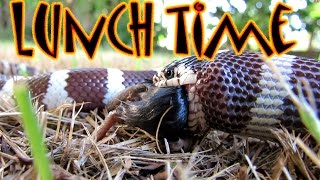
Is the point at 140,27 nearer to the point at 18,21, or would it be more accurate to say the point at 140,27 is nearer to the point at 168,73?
the point at 18,21

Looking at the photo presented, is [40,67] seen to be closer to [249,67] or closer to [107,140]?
[107,140]

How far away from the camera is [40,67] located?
3.33m

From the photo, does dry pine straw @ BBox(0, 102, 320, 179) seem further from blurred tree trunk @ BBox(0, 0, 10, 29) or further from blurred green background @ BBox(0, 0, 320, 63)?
blurred tree trunk @ BBox(0, 0, 10, 29)

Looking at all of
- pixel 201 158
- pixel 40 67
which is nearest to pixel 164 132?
pixel 201 158

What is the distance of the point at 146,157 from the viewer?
114 cm

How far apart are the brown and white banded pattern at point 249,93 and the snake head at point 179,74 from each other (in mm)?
56

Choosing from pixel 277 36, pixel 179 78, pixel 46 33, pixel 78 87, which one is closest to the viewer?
pixel 179 78

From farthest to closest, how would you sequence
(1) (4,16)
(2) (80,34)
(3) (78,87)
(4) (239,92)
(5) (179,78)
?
(1) (4,16)
(2) (80,34)
(3) (78,87)
(5) (179,78)
(4) (239,92)

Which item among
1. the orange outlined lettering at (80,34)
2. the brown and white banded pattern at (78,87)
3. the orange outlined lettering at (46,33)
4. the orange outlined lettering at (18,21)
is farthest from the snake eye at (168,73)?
the orange outlined lettering at (18,21)

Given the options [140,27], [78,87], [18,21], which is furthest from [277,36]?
[18,21]

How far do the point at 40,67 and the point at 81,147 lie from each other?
92.4 inches

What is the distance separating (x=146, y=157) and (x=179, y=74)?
263 mm

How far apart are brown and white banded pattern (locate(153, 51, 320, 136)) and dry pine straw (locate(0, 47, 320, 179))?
0.06 m

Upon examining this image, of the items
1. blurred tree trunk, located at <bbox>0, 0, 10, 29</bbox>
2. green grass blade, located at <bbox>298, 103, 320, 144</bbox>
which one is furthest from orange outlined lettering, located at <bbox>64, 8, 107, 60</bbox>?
blurred tree trunk, located at <bbox>0, 0, 10, 29</bbox>
